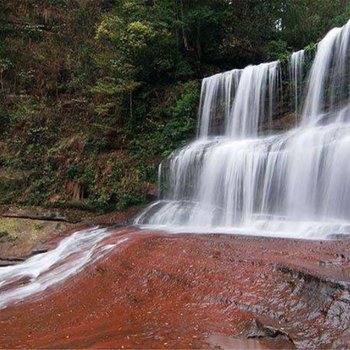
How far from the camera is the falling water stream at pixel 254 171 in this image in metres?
9.53

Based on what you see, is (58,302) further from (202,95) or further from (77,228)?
(202,95)

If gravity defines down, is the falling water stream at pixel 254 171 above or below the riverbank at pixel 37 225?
above

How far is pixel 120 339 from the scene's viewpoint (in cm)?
457

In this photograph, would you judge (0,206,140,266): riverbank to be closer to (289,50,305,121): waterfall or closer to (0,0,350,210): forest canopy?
(0,0,350,210): forest canopy

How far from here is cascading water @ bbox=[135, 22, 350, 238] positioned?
10188mm

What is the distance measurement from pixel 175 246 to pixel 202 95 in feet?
32.8

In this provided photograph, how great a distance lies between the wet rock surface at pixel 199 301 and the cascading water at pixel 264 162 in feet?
8.95

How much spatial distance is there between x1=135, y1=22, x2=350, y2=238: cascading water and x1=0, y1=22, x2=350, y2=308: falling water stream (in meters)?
0.03

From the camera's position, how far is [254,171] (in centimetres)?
1192

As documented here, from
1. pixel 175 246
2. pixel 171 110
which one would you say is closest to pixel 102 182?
pixel 171 110

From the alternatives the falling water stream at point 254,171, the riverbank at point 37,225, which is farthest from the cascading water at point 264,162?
the riverbank at point 37,225

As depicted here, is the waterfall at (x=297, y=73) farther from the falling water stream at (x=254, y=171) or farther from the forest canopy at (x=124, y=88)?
the forest canopy at (x=124, y=88)

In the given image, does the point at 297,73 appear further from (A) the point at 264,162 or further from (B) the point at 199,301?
→ (B) the point at 199,301

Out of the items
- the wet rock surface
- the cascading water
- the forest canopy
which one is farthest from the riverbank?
the wet rock surface
